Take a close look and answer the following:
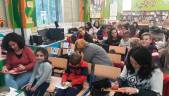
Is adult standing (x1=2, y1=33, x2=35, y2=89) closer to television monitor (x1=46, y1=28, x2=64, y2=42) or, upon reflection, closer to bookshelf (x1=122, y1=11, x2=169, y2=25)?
television monitor (x1=46, y1=28, x2=64, y2=42)

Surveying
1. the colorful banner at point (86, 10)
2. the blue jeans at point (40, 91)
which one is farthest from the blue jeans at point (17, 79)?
the colorful banner at point (86, 10)

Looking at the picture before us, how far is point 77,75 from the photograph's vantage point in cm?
308

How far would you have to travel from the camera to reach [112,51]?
4.60 meters

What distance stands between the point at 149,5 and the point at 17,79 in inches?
413

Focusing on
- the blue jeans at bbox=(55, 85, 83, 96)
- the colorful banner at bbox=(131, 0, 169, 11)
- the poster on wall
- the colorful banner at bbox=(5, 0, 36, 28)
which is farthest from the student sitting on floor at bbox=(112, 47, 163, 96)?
the colorful banner at bbox=(131, 0, 169, 11)

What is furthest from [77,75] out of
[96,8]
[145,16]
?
[145,16]

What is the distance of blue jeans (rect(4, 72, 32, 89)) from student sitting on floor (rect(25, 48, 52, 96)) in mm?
196

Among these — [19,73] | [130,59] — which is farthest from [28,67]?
[130,59]

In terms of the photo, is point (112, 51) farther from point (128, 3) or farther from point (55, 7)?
point (128, 3)

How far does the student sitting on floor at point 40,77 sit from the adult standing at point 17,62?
0.20 metres

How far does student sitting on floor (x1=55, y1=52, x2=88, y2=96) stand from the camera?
117 inches

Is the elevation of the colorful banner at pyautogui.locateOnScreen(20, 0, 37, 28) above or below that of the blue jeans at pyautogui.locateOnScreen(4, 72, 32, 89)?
above

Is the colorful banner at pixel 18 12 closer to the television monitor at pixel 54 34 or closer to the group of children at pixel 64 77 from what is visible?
the television monitor at pixel 54 34

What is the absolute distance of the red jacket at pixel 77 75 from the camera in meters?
3.03
